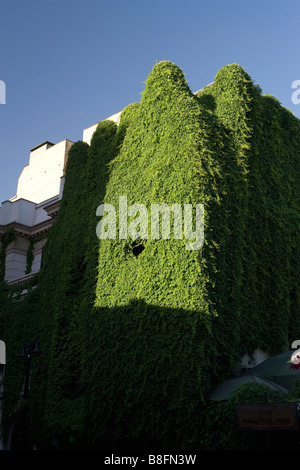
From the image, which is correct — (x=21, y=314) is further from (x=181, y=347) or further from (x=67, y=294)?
(x=181, y=347)

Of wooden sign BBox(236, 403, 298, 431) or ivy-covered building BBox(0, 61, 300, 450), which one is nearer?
wooden sign BBox(236, 403, 298, 431)

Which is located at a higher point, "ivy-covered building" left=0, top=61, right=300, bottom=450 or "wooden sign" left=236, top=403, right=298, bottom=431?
"ivy-covered building" left=0, top=61, right=300, bottom=450

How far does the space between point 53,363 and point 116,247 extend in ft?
18.0

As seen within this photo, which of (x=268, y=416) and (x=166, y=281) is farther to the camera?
(x=166, y=281)

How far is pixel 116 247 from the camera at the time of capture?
66.1ft

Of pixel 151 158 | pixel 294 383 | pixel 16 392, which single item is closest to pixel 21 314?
pixel 16 392

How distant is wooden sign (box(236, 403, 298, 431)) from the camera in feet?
39.3

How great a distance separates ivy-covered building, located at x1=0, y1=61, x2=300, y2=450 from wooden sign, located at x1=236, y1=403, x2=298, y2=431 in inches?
95.2

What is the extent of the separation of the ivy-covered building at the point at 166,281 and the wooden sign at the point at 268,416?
242cm

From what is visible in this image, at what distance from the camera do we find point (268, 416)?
12180 mm

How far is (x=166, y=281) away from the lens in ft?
58.1

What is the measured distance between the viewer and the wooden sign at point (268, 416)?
11984 mm

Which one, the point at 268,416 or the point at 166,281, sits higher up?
the point at 166,281

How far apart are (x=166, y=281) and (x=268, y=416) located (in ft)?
21.7
